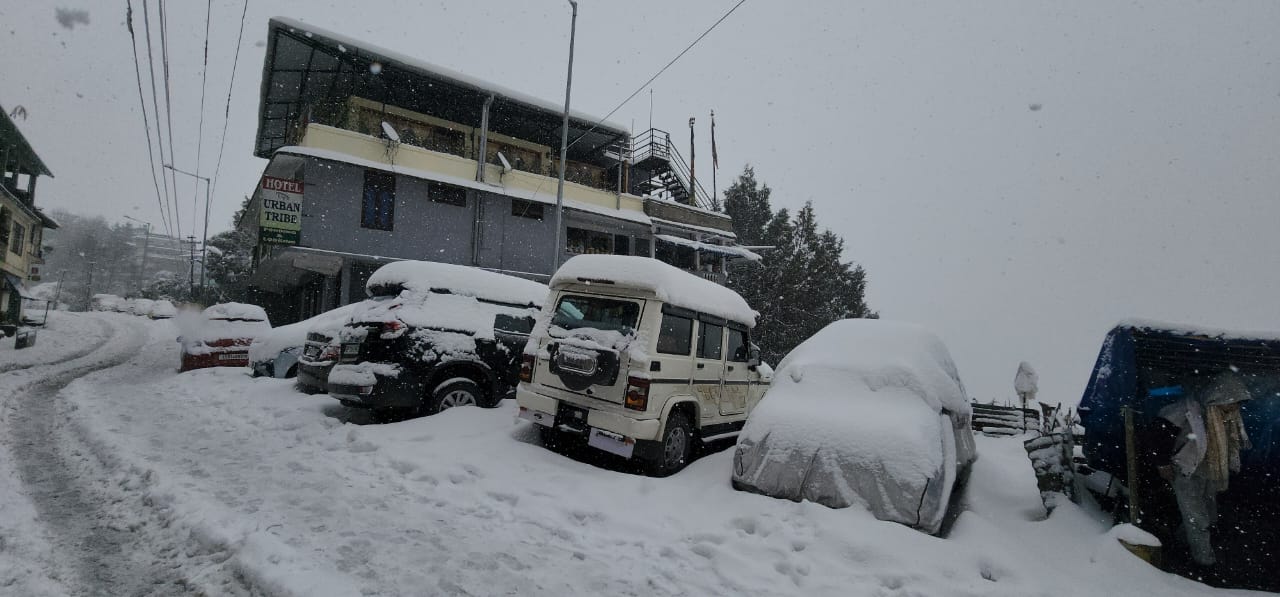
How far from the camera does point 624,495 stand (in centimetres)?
465

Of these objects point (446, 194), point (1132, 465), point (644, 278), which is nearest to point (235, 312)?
point (446, 194)

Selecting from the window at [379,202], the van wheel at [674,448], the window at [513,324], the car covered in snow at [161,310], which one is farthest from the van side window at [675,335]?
the car covered in snow at [161,310]

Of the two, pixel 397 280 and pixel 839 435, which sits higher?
pixel 397 280

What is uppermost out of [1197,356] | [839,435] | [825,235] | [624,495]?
[825,235]

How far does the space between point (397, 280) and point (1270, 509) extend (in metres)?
9.43

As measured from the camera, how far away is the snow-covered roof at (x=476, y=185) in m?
14.4

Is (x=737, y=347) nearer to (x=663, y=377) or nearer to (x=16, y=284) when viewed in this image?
(x=663, y=377)

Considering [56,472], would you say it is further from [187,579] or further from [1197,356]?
[1197,356]

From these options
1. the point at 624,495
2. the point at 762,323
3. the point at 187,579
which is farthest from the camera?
the point at 762,323

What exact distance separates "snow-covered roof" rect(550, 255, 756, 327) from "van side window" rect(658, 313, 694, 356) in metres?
0.17

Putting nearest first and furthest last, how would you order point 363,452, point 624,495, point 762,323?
point 624,495 < point 363,452 < point 762,323

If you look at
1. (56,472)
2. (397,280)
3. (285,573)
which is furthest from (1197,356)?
(56,472)

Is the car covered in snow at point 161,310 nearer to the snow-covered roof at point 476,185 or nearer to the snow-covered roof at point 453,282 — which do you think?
the snow-covered roof at point 476,185

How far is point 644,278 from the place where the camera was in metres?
5.59
